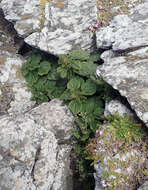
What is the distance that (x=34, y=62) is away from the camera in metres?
5.43

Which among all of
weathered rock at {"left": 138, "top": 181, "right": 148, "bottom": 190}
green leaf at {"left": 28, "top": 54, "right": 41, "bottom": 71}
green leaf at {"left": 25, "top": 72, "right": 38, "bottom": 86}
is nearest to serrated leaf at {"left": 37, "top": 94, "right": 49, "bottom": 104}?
green leaf at {"left": 25, "top": 72, "right": 38, "bottom": 86}

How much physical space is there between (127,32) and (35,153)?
3090mm

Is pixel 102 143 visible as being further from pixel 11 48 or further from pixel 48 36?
pixel 11 48

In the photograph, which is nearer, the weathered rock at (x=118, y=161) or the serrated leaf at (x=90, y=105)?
the weathered rock at (x=118, y=161)

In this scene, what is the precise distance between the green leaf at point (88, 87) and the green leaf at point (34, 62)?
134 centimetres

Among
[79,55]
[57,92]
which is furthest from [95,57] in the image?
[57,92]

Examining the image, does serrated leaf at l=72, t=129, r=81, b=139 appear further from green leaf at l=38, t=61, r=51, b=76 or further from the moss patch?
green leaf at l=38, t=61, r=51, b=76

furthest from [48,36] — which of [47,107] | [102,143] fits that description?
[102,143]

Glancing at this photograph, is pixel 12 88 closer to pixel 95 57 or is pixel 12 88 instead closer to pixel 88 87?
pixel 88 87

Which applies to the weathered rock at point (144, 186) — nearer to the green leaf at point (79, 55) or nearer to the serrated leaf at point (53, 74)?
the green leaf at point (79, 55)

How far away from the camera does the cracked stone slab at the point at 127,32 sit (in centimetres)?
462

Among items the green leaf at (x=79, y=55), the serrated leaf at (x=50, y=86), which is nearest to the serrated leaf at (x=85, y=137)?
the serrated leaf at (x=50, y=86)

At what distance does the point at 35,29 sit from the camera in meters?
5.54

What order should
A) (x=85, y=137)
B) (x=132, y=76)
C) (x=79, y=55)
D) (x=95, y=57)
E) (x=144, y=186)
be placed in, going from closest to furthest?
(x=144, y=186) < (x=132, y=76) < (x=85, y=137) < (x=79, y=55) < (x=95, y=57)
